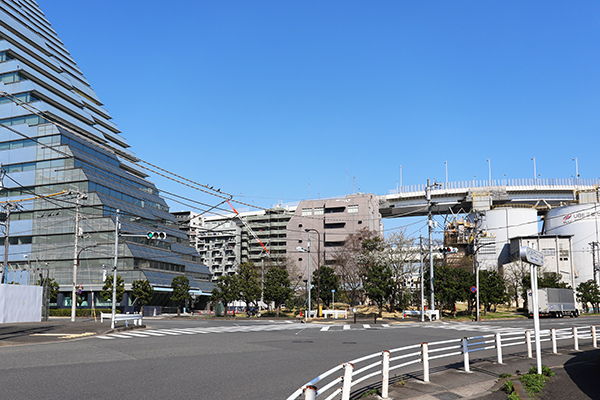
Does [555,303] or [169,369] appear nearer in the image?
[169,369]

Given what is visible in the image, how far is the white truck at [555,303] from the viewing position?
4519 cm

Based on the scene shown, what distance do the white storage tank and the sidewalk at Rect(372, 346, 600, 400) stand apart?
8179 centimetres

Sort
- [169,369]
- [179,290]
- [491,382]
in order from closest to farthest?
[491,382]
[169,369]
[179,290]

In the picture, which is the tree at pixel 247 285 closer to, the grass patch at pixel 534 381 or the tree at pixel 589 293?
the tree at pixel 589 293

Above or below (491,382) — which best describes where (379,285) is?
above

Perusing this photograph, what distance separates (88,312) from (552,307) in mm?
51168

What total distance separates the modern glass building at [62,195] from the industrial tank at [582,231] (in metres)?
66.7

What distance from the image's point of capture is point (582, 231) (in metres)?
85.5

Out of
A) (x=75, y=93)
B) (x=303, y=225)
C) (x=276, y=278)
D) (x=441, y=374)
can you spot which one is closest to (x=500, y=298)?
(x=276, y=278)

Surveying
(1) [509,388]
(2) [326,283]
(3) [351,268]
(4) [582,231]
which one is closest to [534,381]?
(1) [509,388]

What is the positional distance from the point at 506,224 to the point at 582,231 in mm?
12764

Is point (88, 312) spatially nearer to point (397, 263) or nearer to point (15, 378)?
point (397, 263)

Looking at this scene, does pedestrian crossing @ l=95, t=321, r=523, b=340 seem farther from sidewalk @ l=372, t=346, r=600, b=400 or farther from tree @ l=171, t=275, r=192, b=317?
tree @ l=171, t=275, r=192, b=317

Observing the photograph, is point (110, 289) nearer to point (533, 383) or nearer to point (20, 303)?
point (20, 303)
